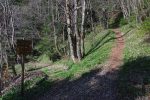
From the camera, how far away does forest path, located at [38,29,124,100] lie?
699 inches

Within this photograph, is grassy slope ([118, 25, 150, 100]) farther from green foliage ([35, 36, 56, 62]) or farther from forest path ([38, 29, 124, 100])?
green foliage ([35, 36, 56, 62])

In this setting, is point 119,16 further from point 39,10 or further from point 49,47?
point 49,47

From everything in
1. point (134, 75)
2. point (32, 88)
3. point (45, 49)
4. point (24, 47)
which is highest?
point (24, 47)

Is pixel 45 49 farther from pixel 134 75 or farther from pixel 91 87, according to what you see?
pixel 134 75

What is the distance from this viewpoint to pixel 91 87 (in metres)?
19.3

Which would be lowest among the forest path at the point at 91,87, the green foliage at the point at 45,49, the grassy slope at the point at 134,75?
the green foliage at the point at 45,49

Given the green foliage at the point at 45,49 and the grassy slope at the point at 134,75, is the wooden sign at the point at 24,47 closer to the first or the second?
the grassy slope at the point at 134,75

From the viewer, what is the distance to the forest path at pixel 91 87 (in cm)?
1777

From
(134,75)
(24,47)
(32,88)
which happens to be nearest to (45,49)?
(32,88)

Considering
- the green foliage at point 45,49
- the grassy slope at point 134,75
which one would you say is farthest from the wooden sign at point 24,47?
the green foliage at point 45,49

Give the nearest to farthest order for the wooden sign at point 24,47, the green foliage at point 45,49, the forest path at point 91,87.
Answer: the forest path at point 91,87 < the wooden sign at point 24,47 < the green foliage at point 45,49

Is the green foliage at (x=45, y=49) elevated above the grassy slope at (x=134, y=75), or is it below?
below

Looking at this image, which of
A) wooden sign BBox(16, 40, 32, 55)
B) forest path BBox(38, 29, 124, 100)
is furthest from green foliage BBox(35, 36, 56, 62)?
wooden sign BBox(16, 40, 32, 55)

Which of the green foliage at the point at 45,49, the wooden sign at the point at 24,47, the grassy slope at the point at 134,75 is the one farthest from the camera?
the green foliage at the point at 45,49
